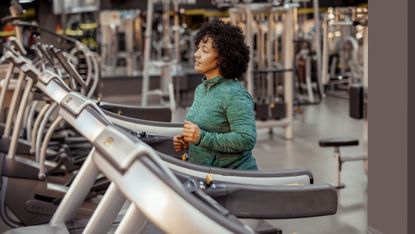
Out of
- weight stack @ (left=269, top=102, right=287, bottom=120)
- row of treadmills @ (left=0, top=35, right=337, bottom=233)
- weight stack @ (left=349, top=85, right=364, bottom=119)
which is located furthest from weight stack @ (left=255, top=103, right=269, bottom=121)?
row of treadmills @ (left=0, top=35, right=337, bottom=233)

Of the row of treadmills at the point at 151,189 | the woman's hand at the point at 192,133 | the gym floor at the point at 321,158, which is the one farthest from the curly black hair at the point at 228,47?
the gym floor at the point at 321,158

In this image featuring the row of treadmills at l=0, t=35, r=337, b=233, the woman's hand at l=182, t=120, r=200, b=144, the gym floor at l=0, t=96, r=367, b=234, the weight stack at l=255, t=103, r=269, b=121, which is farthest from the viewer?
the weight stack at l=255, t=103, r=269, b=121

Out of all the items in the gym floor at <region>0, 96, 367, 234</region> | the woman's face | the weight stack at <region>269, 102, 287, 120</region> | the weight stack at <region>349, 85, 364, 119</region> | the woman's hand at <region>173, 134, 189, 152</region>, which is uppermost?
the woman's face

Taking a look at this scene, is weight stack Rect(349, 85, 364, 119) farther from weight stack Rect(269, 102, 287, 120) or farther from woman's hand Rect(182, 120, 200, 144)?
woman's hand Rect(182, 120, 200, 144)

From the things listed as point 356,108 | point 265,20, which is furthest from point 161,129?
point 265,20

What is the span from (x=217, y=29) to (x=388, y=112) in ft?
4.58

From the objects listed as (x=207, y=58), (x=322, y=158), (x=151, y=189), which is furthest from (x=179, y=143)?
(x=322, y=158)

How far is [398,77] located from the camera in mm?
3662

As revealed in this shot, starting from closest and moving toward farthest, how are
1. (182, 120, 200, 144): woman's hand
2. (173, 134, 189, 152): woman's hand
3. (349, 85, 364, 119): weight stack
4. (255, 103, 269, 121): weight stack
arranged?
(182, 120, 200, 144): woman's hand, (173, 134, 189, 152): woman's hand, (349, 85, 364, 119): weight stack, (255, 103, 269, 121): weight stack

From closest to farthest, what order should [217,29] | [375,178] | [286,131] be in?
[217,29], [375,178], [286,131]

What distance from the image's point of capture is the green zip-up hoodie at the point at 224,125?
9.18 feet

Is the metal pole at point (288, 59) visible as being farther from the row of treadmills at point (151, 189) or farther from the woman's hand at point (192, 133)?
the woman's hand at point (192, 133)

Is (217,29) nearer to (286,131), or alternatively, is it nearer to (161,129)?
(161,129)

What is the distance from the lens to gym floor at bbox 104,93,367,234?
4.42 metres
